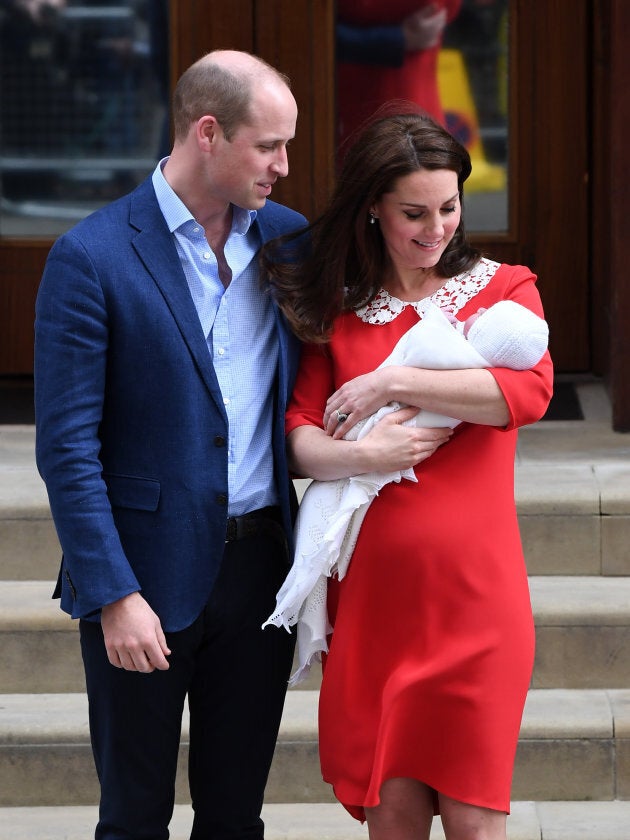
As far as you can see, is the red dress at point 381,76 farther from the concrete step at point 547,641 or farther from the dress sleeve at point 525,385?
the dress sleeve at point 525,385

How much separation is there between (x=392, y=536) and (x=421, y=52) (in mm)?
3644

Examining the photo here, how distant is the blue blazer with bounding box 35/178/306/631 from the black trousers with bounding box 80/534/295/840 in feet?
0.32

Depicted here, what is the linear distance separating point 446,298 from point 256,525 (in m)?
0.59

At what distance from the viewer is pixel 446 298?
284cm

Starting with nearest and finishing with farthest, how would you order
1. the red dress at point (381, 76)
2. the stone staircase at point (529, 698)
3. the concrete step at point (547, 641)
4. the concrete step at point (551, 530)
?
the stone staircase at point (529, 698) → the concrete step at point (547, 641) → the concrete step at point (551, 530) → the red dress at point (381, 76)

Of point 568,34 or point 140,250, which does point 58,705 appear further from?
point 568,34

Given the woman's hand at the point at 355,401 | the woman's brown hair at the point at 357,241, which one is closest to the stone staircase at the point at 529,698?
the woman's hand at the point at 355,401

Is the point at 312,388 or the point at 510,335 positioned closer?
the point at 510,335

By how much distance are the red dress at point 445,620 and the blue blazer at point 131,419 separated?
288mm

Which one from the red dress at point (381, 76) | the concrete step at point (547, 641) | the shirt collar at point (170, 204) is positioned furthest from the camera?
the red dress at point (381, 76)

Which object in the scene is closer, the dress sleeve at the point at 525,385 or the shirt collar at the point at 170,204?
the dress sleeve at the point at 525,385

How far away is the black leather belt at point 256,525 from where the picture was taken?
9.46 ft

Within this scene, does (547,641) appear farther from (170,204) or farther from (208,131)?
(208,131)

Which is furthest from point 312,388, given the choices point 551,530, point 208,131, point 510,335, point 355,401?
point 551,530
